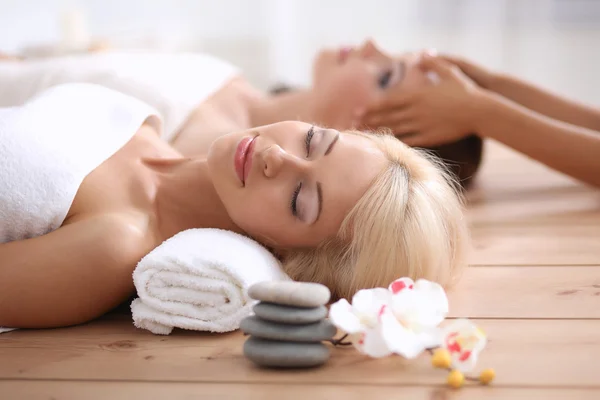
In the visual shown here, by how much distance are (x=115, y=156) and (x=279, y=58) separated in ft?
8.73

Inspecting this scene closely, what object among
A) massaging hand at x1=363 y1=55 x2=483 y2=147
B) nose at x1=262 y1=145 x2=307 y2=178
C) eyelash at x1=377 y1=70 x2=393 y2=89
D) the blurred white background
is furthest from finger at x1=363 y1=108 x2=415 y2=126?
the blurred white background

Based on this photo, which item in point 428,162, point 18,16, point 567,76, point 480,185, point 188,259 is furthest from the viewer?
point 18,16

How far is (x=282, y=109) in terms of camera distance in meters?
2.59

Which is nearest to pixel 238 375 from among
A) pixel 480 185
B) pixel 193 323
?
pixel 193 323

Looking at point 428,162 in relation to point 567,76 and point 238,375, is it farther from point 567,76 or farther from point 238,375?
point 567,76

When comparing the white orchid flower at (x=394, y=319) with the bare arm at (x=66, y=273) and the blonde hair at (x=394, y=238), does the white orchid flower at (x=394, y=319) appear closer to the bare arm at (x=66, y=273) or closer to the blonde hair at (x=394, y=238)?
the blonde hair at (x=394, y=238)

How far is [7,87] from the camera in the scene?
2.29 metres

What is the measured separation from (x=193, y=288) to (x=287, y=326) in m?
0.24

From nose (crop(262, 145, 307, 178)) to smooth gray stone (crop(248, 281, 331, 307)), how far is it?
332mm

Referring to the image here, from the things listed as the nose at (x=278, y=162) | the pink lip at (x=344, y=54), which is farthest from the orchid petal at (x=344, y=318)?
the pink lip at (x=344, y=54)

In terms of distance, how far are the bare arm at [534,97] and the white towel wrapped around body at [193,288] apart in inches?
62.6

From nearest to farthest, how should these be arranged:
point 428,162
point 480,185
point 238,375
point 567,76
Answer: point 238,375
point 428,162
point 480,185
point 567,76

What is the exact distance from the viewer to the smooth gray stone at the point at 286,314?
1.18 metres

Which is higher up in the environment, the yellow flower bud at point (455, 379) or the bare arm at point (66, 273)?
the bare arm at point (66, 273)
